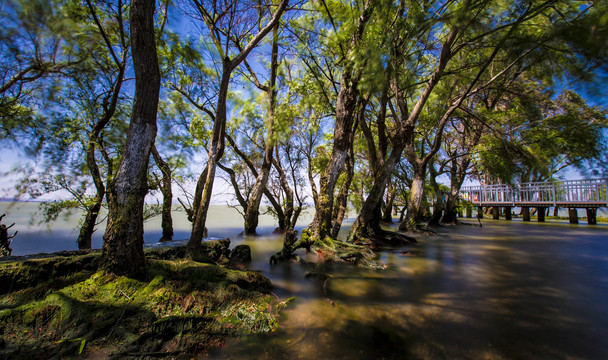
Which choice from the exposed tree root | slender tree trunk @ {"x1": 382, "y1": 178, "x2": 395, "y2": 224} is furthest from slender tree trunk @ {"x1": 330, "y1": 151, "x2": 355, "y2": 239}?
slender tree trunk @ {"x1": 382, "y1": 178, "x2": 395, "y2": 224}

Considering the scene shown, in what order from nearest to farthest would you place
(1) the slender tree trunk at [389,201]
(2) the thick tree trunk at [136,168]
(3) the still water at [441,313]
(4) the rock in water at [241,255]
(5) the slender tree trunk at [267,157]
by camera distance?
(3) the still water at [441,313] → (2) the thick tree trunk at [136,168] → (4) the rock in water at [241,255] → (5) the slender tree trunk at [267,157] → (1) the slender tree trunk at [389,201]

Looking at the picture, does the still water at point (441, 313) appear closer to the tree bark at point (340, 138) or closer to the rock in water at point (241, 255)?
the rock in water at point (241, 255)

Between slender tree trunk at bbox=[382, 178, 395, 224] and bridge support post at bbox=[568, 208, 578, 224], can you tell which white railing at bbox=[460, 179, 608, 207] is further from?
slender tree trunk at bbox=[382, 178, 395, 224]

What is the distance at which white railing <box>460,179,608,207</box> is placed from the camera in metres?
13.8

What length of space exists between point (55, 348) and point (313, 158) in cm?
1333

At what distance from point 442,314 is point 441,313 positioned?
36mm

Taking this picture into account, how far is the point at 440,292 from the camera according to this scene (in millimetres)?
4328

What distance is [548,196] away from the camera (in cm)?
1677

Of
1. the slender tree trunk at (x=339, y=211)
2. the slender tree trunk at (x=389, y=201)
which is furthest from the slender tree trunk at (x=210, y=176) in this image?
the slender tree trunk at (x=389, y=201)

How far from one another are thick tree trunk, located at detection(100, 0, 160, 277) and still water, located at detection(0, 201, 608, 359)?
185cm

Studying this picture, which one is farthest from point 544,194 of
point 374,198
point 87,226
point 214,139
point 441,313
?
point 87,226

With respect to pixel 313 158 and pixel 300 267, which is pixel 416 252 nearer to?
pixel 300 267

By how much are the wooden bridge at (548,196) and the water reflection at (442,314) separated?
453 inches

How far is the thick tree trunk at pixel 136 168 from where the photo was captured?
10.5 ft
